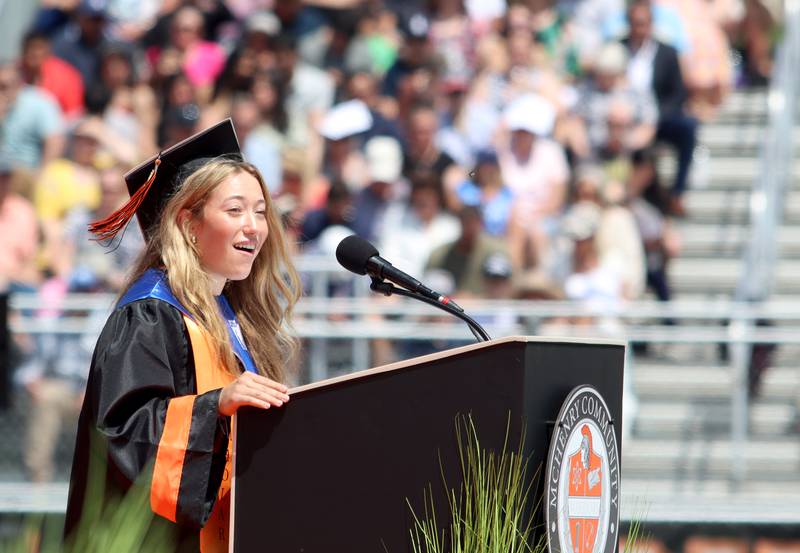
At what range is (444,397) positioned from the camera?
9.49 feet

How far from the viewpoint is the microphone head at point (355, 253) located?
3.32 m

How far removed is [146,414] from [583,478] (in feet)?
3.21

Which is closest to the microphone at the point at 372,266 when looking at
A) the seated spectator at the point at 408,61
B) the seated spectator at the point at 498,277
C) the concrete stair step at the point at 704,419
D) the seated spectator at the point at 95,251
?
the concrete stair step at the point at 704,419

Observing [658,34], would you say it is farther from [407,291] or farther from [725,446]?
[407,291]

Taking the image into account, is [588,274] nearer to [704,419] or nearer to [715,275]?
[704,419]

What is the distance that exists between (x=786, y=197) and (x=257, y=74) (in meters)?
4.08

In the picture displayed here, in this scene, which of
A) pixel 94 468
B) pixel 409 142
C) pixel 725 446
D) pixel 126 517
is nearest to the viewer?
pixel 126 517

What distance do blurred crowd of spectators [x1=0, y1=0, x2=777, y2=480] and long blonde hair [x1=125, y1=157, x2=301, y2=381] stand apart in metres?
3.91

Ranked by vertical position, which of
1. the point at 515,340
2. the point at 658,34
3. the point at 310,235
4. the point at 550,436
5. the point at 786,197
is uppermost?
the point at 658,34

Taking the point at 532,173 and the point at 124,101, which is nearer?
the point at 532,173

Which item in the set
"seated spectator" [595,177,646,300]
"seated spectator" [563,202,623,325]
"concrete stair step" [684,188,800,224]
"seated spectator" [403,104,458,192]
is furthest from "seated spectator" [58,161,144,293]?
"concrete stair step" [684,188,800,224]

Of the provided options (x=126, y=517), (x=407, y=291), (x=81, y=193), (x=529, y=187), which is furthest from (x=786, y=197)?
(x=126, y=517)

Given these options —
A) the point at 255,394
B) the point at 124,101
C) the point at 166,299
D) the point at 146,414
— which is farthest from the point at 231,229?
the point at 124,101

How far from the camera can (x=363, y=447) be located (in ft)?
9.66
